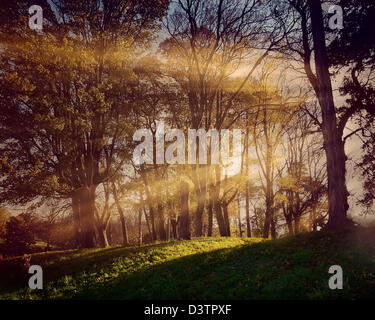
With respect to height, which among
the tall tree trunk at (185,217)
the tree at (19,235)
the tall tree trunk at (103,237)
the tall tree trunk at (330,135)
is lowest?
the tree at (19,235)

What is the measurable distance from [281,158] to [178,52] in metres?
12.7

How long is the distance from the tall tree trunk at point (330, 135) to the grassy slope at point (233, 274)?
3.35ft

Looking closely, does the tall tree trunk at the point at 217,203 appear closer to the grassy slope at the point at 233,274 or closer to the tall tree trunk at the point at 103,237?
the grassy slope at the point at 233,274

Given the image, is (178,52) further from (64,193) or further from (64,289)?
(64,289)

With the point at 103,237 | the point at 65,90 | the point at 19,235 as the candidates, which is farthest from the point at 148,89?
the point at 19,235

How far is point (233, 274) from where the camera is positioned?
644 cm

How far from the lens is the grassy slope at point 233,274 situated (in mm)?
5156

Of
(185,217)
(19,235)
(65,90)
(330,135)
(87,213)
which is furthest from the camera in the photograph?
(19,235)

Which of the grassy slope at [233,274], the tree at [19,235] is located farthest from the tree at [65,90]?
the tree at [19,235]

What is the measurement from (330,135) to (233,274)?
627cm

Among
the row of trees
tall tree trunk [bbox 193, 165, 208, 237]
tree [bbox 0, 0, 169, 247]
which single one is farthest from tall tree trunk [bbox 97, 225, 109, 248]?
tall tree trunk [bbox 193, 165, 208, 237]

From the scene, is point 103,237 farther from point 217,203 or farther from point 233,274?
point 233,274

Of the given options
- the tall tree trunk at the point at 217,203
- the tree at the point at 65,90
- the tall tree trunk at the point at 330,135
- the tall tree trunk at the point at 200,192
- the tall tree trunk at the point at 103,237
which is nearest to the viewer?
the tall tree trunk at the point at 330,135
